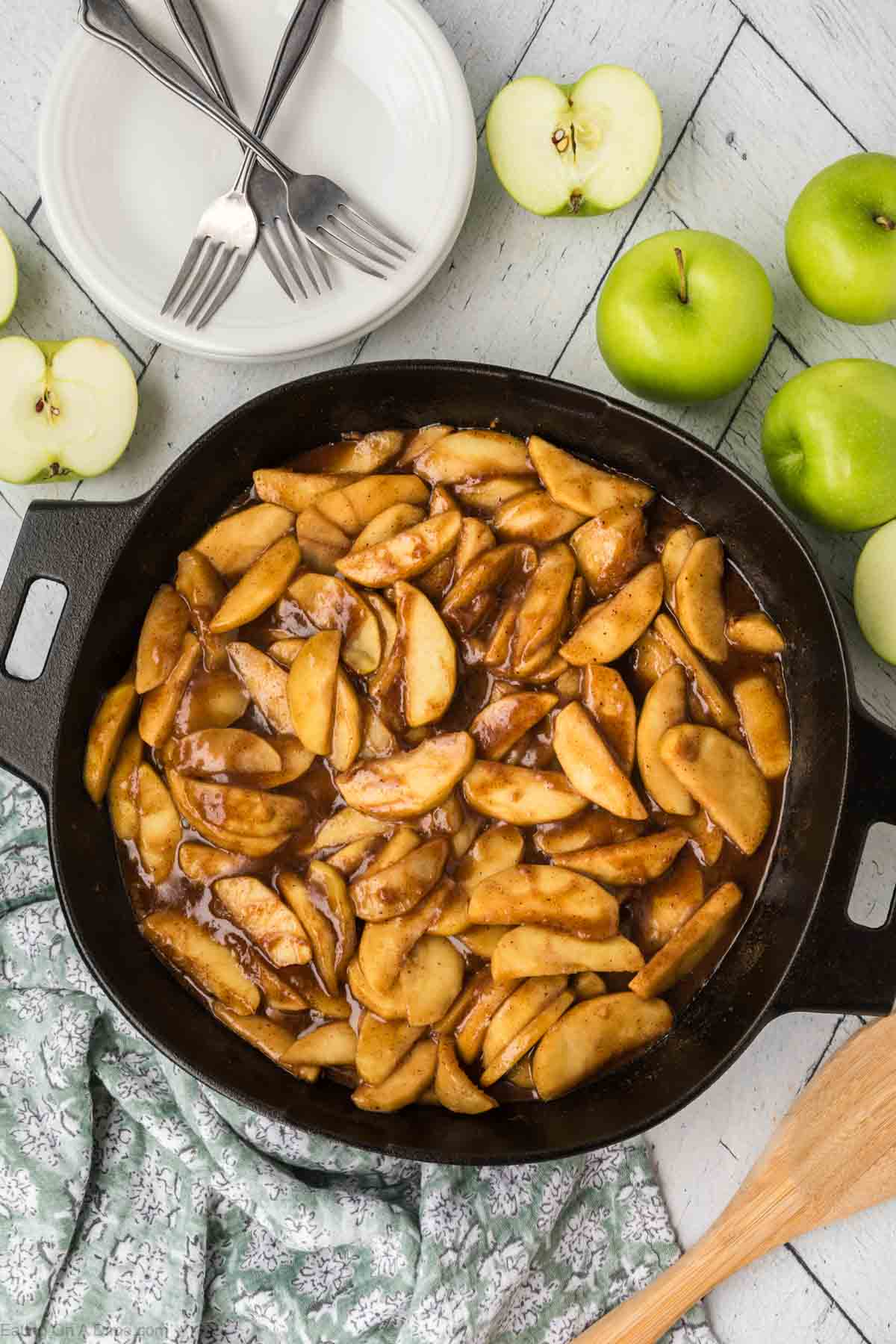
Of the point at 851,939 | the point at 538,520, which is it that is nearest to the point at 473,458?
the point at 538,520

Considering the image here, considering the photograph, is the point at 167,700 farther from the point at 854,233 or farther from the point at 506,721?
the point at 854,233

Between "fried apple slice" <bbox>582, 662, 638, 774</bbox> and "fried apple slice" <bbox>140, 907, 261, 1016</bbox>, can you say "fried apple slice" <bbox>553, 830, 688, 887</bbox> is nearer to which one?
"fried apple slice" <bbox>582, 662, 638, 774</bbox>

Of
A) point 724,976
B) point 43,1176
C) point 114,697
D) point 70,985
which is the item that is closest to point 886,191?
point 724,976

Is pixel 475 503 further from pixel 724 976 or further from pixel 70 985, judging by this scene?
pixel 70 985

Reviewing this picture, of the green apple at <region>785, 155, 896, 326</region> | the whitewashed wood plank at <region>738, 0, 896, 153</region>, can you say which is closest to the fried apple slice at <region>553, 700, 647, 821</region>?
the green apple at <region>785, 155, 896, 326</region>

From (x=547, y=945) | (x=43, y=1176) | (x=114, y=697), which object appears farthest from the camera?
(x=43, y=1176)
